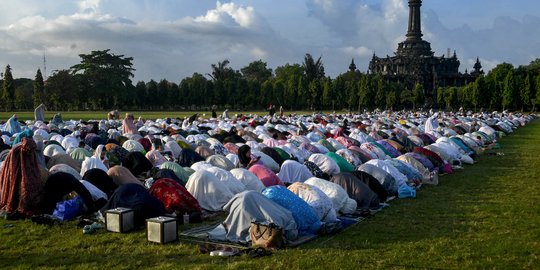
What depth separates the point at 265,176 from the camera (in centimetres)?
1044

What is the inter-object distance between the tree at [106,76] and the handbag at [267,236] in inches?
2595

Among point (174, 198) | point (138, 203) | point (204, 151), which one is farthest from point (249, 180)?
point (204, 151)

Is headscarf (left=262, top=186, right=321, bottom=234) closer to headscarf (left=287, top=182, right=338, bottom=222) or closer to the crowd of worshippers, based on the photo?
the crowd of worshippers

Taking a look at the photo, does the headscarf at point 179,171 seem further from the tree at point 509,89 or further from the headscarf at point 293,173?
the tree at point 509,89

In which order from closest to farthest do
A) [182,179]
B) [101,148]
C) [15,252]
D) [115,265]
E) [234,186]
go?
[115,265] → [15,252] → [234,186] → [182,179] → [101,148]

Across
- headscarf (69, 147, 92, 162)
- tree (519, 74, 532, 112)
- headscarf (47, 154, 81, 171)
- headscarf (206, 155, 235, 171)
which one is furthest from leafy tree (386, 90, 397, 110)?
headscarf (47, 154, 81, 171)

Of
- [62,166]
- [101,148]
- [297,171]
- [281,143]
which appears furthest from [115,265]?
[281,143]

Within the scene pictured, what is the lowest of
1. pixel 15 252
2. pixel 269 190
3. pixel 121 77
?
pixel 15 252

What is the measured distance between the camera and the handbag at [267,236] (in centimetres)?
678

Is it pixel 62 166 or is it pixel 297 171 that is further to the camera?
pixel 297 171

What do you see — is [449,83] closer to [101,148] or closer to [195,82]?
[195,82]

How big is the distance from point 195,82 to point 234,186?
6355 cm

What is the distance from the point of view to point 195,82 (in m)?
71.8

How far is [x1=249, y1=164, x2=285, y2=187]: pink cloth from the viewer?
10375 mm
